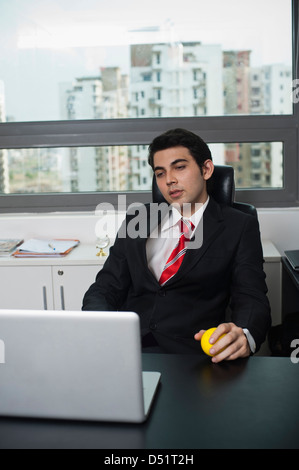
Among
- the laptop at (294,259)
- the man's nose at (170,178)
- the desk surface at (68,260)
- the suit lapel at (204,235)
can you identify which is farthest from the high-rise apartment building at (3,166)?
the laptop at (294,259)

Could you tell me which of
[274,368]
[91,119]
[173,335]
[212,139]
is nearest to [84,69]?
[91,119]

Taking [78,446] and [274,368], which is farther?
[274,368]

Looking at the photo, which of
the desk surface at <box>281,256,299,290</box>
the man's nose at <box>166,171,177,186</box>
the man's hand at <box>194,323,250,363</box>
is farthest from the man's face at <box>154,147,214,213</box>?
the man's hand at <box>194,323,250,363</box>

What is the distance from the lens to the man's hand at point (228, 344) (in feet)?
4.08

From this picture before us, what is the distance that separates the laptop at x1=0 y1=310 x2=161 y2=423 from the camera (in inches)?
36.7

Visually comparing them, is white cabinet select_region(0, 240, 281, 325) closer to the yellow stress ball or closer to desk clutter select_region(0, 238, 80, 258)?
desk clutter select_region(0, 238, 80, 258)

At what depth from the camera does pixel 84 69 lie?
3135 mm

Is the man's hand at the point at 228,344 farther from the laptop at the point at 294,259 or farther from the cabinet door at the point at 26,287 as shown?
the cabinet door at the point at 26,287

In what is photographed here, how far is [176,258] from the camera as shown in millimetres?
1945

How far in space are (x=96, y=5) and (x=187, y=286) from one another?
201cm

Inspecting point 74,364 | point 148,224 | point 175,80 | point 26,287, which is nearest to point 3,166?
point 26,287

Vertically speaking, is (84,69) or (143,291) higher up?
(84,69)

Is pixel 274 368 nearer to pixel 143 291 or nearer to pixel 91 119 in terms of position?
pixel 143 291

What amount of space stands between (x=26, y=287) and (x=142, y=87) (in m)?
1.39
